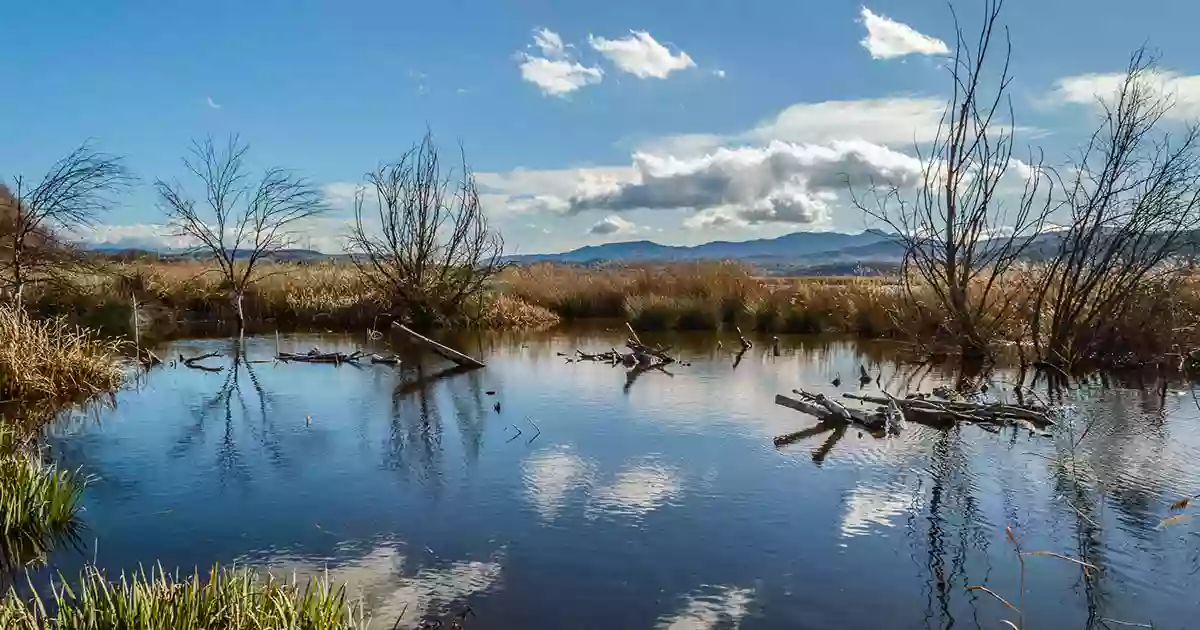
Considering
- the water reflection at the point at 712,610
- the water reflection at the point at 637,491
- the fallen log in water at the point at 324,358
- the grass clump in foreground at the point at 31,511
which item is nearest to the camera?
the water reflection at the point at 712,610

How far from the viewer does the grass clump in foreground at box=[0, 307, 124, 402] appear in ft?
34.3

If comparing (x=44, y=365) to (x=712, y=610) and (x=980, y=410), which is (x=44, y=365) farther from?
(x=980, y=410)

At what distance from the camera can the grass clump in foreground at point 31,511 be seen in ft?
18.0

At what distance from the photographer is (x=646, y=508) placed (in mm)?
6465

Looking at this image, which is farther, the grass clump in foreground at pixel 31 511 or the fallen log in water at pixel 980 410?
the fallen log in water at pixel 980 410

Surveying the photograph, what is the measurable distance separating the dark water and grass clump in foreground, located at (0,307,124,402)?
849 millimetres

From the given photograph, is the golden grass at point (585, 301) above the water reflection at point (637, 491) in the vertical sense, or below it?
above

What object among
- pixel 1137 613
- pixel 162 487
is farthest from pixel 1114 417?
pixel 162 487

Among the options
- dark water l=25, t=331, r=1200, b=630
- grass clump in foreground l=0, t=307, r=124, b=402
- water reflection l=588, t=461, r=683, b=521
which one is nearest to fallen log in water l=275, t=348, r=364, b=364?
grass clump in foreground l=0, t=307, r=124, b=402

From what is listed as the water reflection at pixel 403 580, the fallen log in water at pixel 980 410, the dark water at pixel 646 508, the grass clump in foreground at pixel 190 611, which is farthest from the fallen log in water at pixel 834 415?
the grass clump in foreground at pixel 190 611

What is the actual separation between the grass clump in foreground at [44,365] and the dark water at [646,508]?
85cm

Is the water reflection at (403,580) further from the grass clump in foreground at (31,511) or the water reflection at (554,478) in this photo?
the grass clump in foreground at (31,511)

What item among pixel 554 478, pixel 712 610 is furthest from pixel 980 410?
pixel 712 610

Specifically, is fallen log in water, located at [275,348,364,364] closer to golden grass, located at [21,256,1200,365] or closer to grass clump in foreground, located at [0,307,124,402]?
grass clump in foreground, located at [0,307,124,402]
